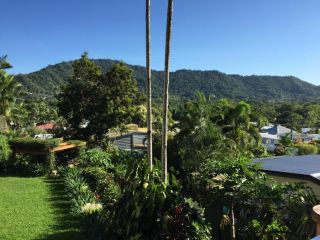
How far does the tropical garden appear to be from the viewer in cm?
684

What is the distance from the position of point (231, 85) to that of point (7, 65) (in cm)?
11671

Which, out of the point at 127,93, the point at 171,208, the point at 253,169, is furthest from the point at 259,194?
the point at 127,93

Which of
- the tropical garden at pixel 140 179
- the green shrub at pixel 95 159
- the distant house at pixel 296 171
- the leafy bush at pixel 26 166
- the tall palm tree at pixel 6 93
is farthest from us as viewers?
the tall palm tree at pixel 6 93

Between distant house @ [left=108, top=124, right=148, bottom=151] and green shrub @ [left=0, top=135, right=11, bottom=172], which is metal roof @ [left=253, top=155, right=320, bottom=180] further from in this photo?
distant house @ [left=108, top=124, right=148, bottom=151]

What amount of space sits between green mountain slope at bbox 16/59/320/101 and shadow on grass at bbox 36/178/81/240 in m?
81.3

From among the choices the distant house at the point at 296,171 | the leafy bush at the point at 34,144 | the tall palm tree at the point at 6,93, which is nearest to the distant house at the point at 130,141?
the leafy bush at the point at 34,144

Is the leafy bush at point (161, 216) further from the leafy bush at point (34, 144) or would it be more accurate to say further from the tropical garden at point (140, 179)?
the leafy bush at point (34, 144)

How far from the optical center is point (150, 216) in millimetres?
6816

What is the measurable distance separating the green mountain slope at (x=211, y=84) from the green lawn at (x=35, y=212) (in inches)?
3136

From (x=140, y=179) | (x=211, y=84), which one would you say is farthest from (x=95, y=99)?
(x=211, y=84)

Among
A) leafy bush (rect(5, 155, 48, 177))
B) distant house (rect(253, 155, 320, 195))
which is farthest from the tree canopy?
distant house (rect(253, 155, 320, 195))

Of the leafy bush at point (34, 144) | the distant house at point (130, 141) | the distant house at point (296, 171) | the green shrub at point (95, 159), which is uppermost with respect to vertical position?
the distant house at point (296, 171)

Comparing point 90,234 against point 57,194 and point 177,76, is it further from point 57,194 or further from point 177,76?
point 177,76

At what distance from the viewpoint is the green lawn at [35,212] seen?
996 cm
